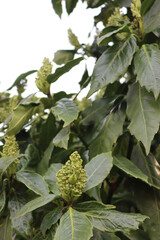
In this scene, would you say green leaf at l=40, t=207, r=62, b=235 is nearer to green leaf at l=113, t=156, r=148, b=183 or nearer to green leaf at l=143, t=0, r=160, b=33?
green leaf at l=113, t=156, r=148, b=183

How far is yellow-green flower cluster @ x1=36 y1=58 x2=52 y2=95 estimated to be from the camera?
984 mm

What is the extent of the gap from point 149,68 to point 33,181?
0.44 metres

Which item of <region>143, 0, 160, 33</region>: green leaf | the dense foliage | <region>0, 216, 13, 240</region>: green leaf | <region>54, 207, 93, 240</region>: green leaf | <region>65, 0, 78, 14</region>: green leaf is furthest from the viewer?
<region>65, 0, 78, 14</region>: green leaf

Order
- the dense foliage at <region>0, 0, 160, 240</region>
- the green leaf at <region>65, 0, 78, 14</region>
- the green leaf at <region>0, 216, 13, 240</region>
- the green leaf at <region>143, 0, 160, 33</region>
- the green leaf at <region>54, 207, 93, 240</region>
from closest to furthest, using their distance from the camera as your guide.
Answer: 1. the green leaf at <region>54, 207, 93, 240</region>
2. the dense foliage at <region>0, 0, 160, 240</region>
3. the green leaf at <region>0, 216, 13, 240</region>
4. the green leaf at <region>143, 0, 160, 33</region>
5. the green leaf at <region>65, 0, 78, 14</region>

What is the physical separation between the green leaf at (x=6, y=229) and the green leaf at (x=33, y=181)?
120mm

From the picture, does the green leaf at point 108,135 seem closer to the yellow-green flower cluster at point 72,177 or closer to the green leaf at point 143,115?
the green leaf at point 143,115

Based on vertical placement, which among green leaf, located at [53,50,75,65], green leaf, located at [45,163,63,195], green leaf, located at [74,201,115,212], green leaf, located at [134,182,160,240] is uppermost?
green leaf, located at [53,50,75,65]

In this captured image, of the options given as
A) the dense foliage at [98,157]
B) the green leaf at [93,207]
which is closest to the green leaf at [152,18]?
the dense foliage at [98,157]

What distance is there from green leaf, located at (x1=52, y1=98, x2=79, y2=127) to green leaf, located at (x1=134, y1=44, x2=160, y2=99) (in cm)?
22

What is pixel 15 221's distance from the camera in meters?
0.74

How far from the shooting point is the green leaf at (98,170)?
28.7 inches

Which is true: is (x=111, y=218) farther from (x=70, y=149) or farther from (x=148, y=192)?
(x=70, y=149)

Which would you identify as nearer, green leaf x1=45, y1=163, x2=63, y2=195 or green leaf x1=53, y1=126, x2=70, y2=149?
green leaf x1=45, y1=163, x2=63, y2=195

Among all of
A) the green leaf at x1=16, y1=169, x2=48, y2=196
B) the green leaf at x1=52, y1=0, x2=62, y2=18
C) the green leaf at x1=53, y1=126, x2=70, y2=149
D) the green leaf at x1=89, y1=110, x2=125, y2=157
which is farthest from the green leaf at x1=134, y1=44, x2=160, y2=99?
the green leaf at x1=52, y1=0, x2=62, y2=18
